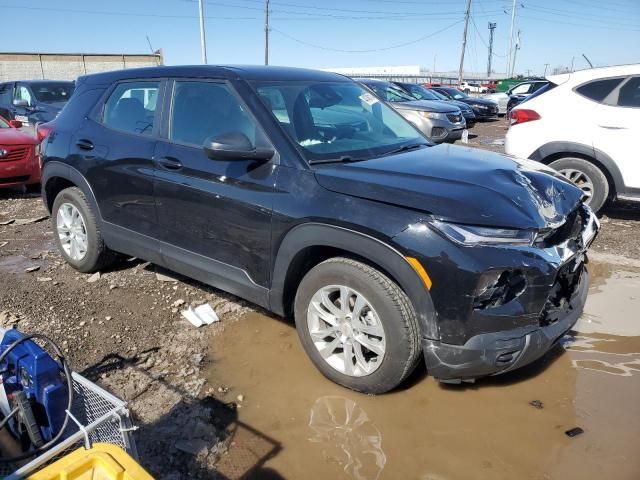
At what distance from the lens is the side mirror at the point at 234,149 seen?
2.94 meters

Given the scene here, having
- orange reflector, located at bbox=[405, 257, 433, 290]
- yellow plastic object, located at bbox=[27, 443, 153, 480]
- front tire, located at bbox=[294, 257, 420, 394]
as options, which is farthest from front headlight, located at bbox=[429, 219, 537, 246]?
yellow plastic object, located at bbox=[27, 443, 153, 480]

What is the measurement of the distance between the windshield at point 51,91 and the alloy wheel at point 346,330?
1107cm

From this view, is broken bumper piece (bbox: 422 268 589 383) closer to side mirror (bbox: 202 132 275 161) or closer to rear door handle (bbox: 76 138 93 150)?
side mirror (bbox: 202 132 275 161)

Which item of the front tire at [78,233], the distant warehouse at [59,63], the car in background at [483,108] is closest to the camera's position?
the front tire at [78,233]

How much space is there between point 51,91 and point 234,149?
10918mm

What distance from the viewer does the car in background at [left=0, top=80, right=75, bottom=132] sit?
36.0ft

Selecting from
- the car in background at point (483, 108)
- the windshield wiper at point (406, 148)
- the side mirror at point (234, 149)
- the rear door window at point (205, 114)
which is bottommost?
the car in background at point (483, 108)

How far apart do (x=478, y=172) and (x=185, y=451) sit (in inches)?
84.6

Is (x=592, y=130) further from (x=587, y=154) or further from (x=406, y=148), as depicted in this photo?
(x=406, y=148)

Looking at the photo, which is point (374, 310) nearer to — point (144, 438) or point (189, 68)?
point (144, 438)

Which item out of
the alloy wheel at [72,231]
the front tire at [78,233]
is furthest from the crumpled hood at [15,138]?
the alloy wheel at [72,231]

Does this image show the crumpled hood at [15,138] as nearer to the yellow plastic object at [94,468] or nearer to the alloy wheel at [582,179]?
the yellow plastic object at [94,468]

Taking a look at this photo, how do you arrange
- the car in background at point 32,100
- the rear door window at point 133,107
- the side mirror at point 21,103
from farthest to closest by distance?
1. the car in background at point 32,100
2. the side mirror at point 21,103
3. the rear door window at point 133,107

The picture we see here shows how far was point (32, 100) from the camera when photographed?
11375 millimetres
